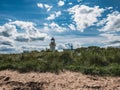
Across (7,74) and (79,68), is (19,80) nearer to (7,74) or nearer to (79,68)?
(7,74)

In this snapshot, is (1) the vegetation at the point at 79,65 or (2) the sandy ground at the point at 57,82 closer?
(2) the sandy ground at the point at 57,82

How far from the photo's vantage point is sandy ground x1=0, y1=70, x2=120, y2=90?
12414mm

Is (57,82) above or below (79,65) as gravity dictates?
below

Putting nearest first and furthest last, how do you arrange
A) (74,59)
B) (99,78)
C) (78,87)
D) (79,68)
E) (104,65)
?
(78,87) < (99,78) < (79,68) < (104,65) < (74,59)

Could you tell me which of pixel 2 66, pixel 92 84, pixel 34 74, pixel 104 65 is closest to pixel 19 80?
pixel 34 74

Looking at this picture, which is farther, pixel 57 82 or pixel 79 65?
pixel 79 65

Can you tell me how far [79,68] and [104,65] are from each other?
184 cm

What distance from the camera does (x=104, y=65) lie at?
15.4 m

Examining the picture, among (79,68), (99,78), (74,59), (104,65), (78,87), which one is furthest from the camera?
(74,59)

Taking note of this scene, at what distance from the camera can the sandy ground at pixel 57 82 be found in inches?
489

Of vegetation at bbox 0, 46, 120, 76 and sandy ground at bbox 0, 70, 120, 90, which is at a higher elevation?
vegetation at bbox 0, 46, 120, 76

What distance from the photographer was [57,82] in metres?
13.0

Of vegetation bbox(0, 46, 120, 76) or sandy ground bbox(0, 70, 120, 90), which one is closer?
sandy ground bbox(0, 70, 120, 90)

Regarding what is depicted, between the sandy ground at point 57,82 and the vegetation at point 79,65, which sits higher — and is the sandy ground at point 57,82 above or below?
below
